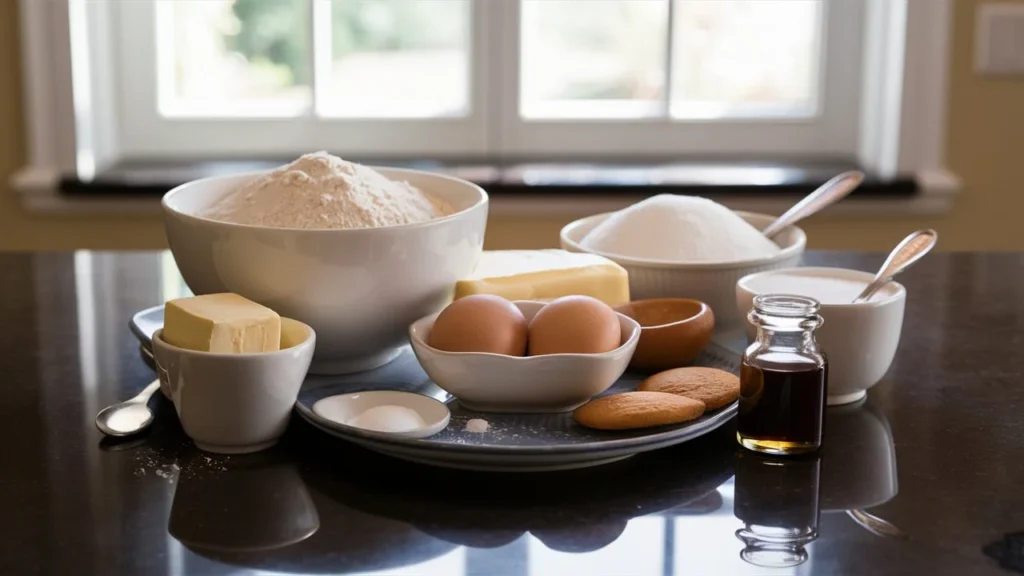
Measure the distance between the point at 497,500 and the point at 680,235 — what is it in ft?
1.59

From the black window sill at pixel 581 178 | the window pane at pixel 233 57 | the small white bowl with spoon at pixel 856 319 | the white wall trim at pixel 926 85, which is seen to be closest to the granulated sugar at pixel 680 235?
the small white bowl with spoon at pixel 856 319

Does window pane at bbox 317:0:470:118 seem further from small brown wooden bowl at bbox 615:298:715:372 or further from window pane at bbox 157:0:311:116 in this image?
small brown wooden bowl at bbox 615:298:715:372

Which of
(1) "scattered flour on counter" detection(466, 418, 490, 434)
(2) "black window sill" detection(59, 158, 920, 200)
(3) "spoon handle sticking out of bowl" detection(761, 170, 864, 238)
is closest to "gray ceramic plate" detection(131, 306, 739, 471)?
(1) "scattered flour on counter" detection(466, 418, 490, 434)

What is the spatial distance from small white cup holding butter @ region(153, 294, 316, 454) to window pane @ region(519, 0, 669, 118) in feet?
5.05

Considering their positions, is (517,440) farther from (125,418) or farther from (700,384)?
(125,418)

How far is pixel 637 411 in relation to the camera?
881 mm

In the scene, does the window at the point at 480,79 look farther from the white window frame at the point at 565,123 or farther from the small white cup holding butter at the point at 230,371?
the small white cup holding butter at the point at 230,371

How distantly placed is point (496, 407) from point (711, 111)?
5.37 feet

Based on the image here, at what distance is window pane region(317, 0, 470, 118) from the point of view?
239cm

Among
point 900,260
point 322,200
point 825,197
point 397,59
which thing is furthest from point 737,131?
point 322,200

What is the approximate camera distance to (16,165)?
226cm

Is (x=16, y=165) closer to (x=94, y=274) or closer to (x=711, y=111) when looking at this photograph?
(x=94, y=274)

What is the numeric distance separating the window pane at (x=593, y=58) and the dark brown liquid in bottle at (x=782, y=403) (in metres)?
1.55

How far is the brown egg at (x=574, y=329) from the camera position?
93 centimetres
